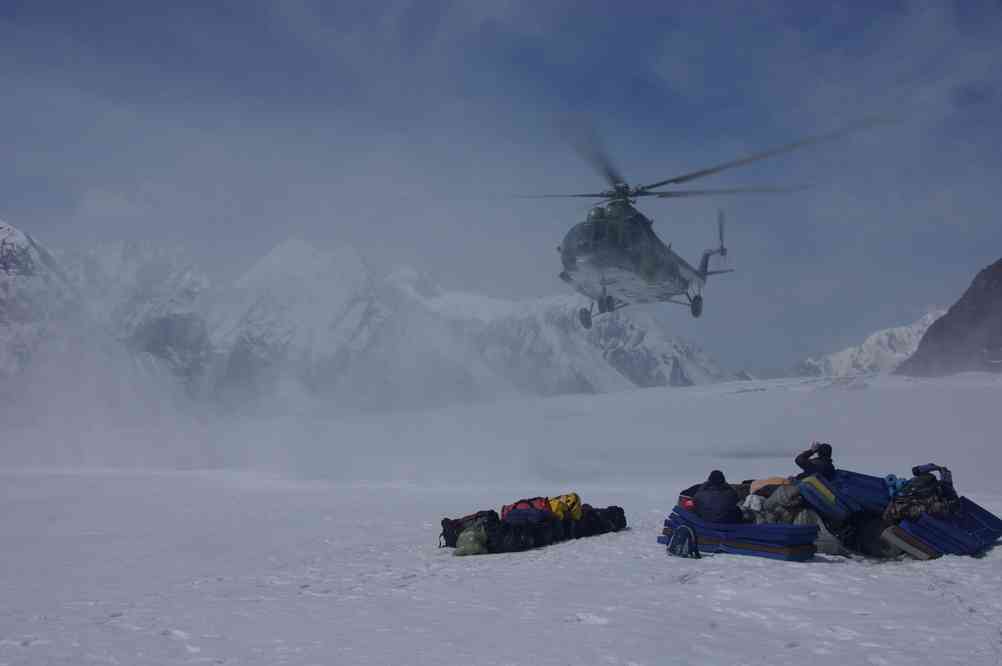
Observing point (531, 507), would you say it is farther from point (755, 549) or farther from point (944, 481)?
point (944, 481)

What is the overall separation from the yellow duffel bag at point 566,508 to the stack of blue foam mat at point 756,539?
244 cm

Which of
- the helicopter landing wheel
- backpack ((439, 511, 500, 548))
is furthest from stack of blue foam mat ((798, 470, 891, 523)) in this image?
the helicopter landing wheel

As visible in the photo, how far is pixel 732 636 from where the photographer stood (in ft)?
19.9

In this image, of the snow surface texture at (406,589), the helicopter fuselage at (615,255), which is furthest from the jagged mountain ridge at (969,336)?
the snow surface texture at (406,589)

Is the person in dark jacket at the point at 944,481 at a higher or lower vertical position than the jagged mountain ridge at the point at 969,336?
lower

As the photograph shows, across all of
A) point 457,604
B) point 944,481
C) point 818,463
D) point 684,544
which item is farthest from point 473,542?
point 944,481

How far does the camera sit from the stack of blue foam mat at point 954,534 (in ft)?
31.9

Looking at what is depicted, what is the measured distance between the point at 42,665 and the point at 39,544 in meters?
9.30

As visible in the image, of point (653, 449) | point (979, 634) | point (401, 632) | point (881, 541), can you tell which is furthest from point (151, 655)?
point (653, 449)

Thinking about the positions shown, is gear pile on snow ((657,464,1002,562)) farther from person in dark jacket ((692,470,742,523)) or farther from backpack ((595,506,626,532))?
backpack ((595,506,626,532))

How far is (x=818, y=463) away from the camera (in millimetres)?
11227

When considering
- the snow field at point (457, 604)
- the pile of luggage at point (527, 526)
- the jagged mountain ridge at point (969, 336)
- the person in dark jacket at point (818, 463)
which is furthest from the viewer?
the jagged mountain ridge at point (969, 336)

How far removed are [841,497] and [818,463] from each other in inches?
28.8

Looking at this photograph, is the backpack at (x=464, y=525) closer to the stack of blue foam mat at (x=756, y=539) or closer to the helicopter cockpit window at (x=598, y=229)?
the stack of blue foam mat at (x=756, y=539)
